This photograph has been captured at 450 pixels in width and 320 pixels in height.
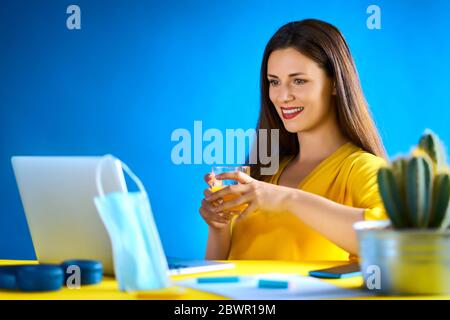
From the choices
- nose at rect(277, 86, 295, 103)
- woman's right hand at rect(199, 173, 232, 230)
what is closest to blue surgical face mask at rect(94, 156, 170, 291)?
woman's right hand at rect(199, 173, 232, 230)

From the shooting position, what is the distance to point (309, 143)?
2469mm

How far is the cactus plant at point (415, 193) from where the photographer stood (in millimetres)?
1277

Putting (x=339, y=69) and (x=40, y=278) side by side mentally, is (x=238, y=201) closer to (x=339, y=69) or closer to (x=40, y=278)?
(x=40, y=278)

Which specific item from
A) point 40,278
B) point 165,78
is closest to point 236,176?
point 40,278

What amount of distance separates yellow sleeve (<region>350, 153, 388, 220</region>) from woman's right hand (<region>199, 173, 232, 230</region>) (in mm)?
405

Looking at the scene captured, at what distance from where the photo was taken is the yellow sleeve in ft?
6.83

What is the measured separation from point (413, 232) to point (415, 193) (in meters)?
0.07

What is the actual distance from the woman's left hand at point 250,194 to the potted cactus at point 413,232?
20.5 inches

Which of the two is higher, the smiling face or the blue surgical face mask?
the smiling face

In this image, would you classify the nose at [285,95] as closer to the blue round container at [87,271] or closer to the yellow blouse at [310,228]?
the yellow blouse at [310,228]

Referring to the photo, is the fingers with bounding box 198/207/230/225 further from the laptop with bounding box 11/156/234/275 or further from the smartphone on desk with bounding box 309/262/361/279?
the smartphone on desk with bounding box 309/262/361/279

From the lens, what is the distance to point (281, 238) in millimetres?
2223

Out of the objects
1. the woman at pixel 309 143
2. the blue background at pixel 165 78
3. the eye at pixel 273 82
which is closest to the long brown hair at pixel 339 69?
the woman at pixel 309 143
